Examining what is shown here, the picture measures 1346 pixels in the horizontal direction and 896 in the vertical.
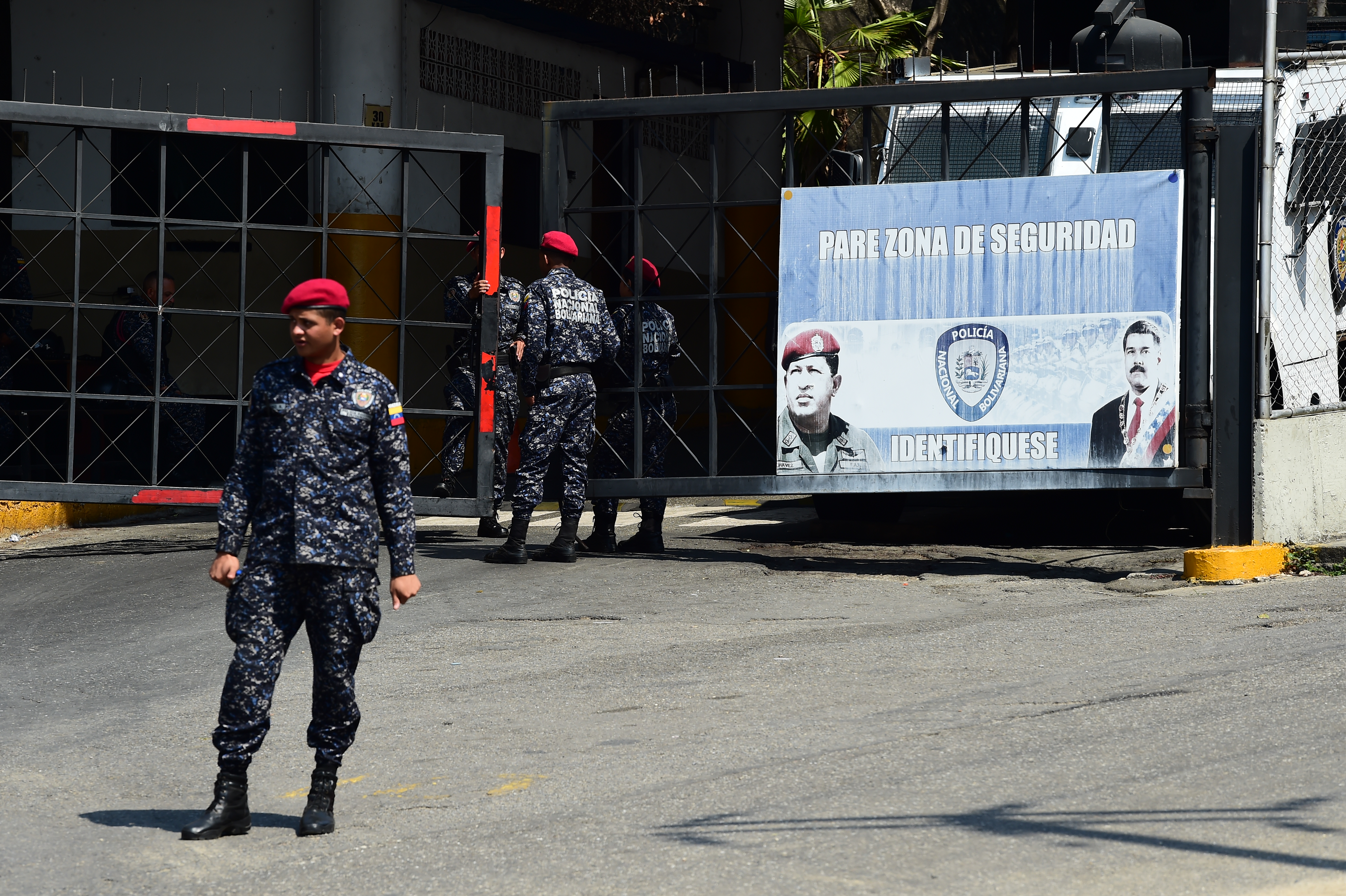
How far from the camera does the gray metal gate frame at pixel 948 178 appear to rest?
28.0 ft

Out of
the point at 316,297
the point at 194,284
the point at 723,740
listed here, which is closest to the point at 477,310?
the point at 723,740

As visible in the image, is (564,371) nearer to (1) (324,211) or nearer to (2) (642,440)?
(2) (642,440)

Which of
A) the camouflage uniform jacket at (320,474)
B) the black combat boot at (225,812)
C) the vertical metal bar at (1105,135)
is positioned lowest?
the black combat boot at (225,812)

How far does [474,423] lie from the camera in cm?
1034

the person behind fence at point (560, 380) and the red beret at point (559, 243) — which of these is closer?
the person behind fence at point (560, 380)

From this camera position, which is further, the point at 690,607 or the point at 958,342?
the point at 958,342

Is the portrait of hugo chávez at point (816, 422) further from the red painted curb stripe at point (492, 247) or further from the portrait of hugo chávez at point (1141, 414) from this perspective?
the red painted curb stripe at point (492, 247)

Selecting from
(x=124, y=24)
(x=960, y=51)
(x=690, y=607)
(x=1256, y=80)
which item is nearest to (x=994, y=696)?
(x=690, y=607)

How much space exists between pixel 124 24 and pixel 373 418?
1119 cm

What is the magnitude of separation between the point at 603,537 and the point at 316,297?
222 inches

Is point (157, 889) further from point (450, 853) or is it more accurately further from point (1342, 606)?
point (1342, 606)

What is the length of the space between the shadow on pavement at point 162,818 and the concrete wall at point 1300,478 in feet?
19.2

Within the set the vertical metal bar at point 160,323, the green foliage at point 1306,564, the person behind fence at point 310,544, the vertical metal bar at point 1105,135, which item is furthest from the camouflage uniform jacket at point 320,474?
the green foliage at point 1306,564

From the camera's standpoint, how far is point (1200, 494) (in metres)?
8.59
